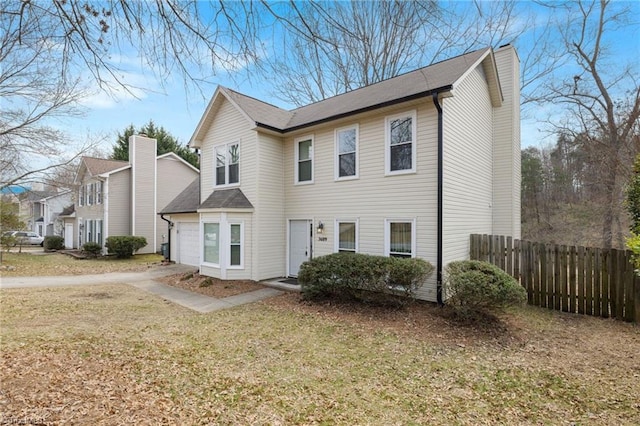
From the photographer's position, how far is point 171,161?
23.2 m

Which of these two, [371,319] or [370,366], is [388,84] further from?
[370,366]

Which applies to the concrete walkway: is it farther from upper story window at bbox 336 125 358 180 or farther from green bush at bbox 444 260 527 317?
green bush at bbox 444 260 527 317

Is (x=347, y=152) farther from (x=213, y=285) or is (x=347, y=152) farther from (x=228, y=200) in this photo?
(x=213, y=285)

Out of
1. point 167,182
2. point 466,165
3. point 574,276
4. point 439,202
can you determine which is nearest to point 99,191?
point 167,182

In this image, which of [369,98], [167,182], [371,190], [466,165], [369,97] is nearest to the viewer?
[371,190]

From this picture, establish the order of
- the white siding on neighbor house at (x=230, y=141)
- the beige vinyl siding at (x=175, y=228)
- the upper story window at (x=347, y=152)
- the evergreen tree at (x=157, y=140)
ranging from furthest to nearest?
1. the evergreen tree at (x=157, y=140)
2. the beige vinyl siding at (x=175, y=228)
3. the white siding on neighbor house at (x=230, y=141)
4. the upper story window at (x=347, y=152)

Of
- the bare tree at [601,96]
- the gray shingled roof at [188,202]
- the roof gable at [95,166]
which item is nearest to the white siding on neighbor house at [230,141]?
the gray shingled roof at [188,202]

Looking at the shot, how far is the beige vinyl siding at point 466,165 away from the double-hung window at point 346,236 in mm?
2674

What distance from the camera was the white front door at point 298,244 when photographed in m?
11.0

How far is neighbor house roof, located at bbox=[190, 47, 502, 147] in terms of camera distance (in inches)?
334

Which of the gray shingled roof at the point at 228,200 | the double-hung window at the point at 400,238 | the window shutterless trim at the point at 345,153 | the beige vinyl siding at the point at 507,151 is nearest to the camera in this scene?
the double-hung window at the point at 400,238

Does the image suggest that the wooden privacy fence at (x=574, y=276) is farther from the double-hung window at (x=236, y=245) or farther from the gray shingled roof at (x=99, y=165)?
the gray shingled roof at (x=99, y=165)

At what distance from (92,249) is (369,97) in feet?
64.9

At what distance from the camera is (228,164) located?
12102mm
